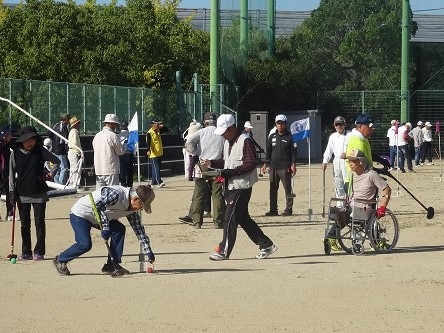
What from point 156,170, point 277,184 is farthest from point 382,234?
point 156,170

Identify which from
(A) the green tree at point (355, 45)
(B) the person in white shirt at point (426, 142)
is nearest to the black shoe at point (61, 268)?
(B) the person in white shirt at point (426, 142)

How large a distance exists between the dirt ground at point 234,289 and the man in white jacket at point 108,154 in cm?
93

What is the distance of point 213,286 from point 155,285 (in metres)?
0.61

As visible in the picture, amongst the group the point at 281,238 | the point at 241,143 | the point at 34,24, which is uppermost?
the point at 34,24

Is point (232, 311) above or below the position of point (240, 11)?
below

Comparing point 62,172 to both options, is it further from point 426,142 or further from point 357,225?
point 426,142

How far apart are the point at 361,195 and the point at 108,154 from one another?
430cm

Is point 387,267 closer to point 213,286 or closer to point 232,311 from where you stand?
point 213,286

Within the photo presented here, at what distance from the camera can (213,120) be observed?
19297 mm

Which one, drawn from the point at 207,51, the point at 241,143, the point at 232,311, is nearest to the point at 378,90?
the point at 207,51

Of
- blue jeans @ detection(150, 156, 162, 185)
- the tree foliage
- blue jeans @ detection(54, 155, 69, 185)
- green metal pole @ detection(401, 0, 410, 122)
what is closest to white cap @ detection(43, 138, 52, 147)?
blue jeans @ detection(54, 155, 69, 185)

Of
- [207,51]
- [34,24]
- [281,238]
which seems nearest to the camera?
[281,238]

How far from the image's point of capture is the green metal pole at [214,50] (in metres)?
39.5

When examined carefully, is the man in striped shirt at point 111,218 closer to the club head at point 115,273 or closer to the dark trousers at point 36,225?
the club head at point 115,273
